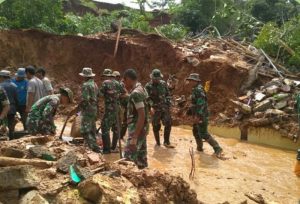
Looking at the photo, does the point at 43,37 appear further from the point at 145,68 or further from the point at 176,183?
the point at 176,183

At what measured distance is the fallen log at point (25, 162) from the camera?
4738 millimetres

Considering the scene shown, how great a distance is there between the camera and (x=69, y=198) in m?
4.33

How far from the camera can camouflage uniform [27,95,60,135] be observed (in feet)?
20.8

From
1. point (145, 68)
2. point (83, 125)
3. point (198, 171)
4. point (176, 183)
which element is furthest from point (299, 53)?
point (176, 183)

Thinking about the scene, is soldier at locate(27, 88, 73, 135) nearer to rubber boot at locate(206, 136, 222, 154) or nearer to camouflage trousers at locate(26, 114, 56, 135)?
camouflage trousers at locate(26, 114, 56, 135)

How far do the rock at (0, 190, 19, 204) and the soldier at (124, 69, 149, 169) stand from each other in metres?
2.02

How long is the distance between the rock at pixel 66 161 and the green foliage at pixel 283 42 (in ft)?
37.4

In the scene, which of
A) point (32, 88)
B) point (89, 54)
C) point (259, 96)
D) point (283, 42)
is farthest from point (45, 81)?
point (283, 42)

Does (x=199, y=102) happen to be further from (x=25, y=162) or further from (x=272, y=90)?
(x=25, y=162)

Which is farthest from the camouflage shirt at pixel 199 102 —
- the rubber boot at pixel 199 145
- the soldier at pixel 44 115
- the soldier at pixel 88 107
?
the soldier at pixel 44 115

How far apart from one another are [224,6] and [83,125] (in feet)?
58.7

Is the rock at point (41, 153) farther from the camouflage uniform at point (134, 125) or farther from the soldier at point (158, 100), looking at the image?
the soldier at point (158, 100)

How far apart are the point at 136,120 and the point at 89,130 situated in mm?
1970

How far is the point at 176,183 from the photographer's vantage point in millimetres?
5078
